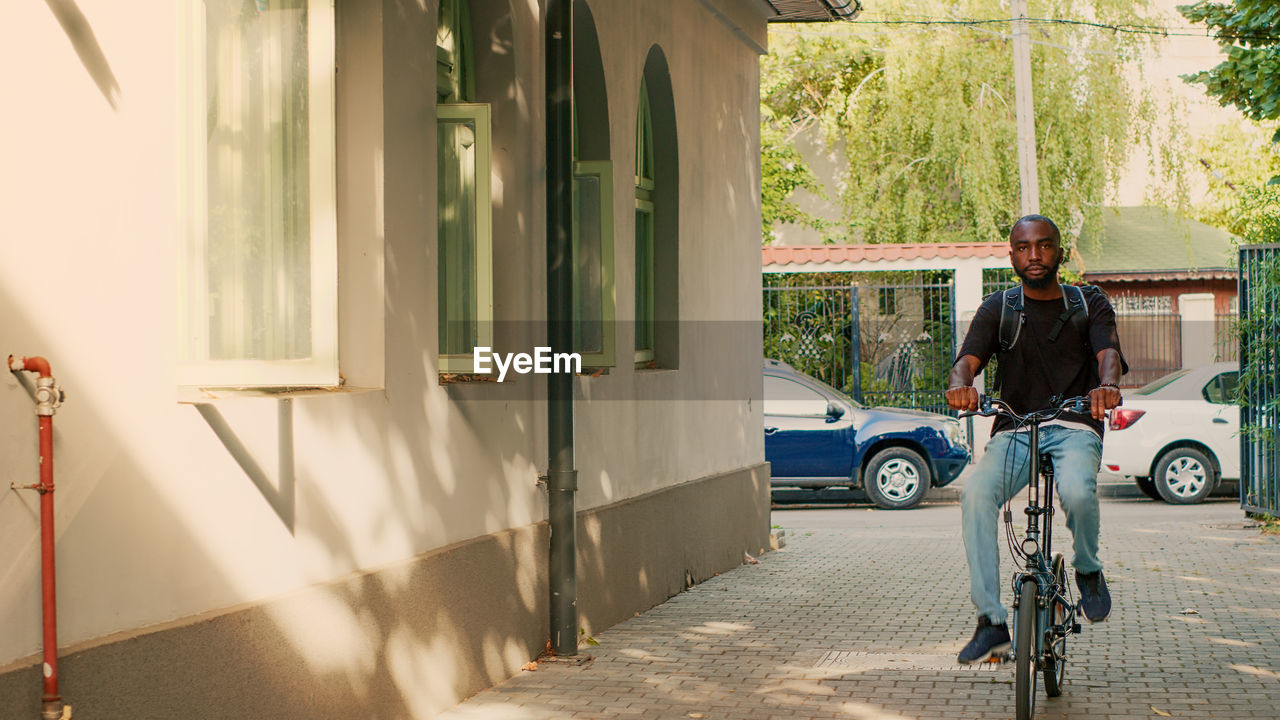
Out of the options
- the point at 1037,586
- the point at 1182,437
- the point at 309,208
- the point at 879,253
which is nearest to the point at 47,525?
the point at 309,208

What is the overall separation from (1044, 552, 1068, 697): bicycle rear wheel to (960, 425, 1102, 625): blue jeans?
16 centimetres

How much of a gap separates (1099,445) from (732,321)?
21.2ft

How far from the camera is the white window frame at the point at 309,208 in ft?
14.7

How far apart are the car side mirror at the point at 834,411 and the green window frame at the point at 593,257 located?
8962mm

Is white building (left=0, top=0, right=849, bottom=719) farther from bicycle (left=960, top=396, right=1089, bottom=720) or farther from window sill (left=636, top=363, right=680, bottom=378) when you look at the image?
bicycle (left=960, top=396, right=1089, bottom=720)

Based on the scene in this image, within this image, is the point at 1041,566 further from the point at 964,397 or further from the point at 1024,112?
the point at 1024,112

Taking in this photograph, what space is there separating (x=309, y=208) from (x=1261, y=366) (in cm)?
1054

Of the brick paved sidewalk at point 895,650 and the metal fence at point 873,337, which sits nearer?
the brick paved sidewalk at point 895,650

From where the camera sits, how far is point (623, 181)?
370 inches

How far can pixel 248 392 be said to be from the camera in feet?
16.9

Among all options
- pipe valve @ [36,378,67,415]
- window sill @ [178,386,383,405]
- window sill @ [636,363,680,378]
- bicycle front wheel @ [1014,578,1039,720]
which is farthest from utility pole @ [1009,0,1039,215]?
pipe valve @ [36,378,67,415]

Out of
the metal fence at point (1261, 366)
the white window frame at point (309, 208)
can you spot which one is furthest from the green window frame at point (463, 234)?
the metal fence at point (1261, 366)

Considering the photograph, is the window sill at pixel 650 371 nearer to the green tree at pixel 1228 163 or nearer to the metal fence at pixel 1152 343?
the metal fence at pixel 1152 343

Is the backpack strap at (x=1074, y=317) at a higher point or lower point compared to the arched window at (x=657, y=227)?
lower
